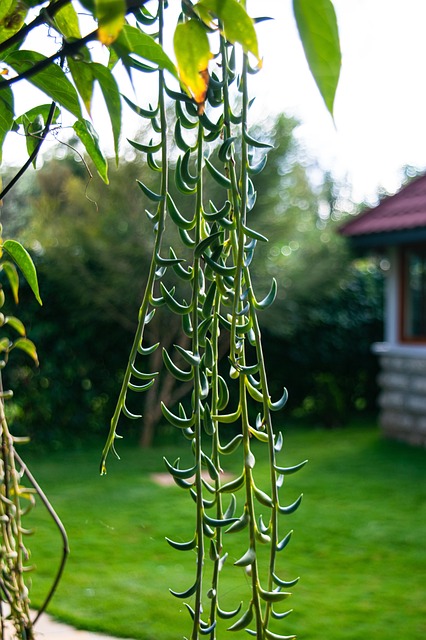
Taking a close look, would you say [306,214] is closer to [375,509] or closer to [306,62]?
[375,509]

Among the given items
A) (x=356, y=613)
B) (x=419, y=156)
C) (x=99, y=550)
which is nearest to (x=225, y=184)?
(x=356, y=613)

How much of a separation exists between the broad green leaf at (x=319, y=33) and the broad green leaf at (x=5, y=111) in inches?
11.9

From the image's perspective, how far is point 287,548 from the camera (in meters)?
4.32

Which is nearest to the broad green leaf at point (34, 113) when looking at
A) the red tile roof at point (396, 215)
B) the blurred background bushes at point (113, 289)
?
the blurred background bushes at point (113, 289)

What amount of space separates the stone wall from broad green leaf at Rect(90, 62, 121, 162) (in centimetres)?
683

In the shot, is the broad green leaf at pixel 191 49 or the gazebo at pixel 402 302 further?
the gazebo at pixel 402 302

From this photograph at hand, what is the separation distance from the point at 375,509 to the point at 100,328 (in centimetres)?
342

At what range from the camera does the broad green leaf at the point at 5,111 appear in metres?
0.55

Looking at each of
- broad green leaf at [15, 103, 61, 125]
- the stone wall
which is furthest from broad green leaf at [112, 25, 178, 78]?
the stone wall

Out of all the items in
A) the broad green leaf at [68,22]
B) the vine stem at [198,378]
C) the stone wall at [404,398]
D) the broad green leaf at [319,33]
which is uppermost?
the broad green leaf at [68,22]

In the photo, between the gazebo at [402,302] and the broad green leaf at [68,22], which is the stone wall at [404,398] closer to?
the gazebo at [402,302]

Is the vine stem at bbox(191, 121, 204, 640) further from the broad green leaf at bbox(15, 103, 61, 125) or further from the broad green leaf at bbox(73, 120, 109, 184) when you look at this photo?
the broad green leaf at bbox(15, 103, 61, 125)

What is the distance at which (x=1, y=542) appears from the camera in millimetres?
719

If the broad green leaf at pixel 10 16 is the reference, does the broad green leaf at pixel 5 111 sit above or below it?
below
